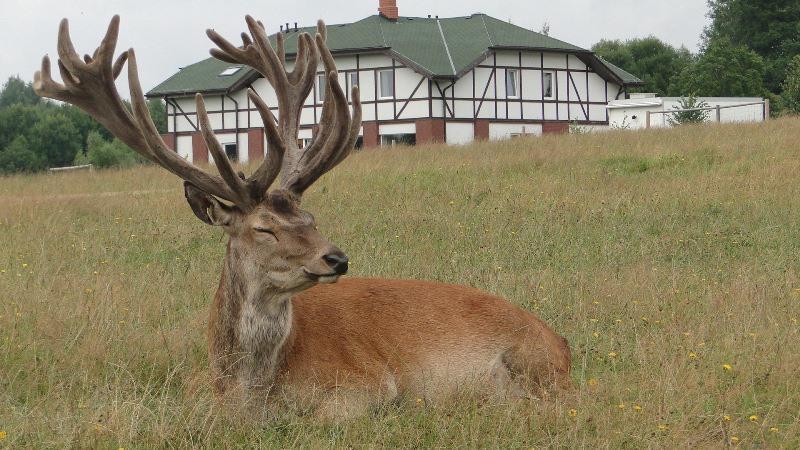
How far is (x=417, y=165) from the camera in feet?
58.9

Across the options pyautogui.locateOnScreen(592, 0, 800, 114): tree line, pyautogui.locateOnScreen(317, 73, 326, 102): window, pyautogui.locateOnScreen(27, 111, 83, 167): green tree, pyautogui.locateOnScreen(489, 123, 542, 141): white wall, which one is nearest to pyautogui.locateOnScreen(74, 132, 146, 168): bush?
pyautogui.locateOnScreen(27, 111, 83, 167): green tree

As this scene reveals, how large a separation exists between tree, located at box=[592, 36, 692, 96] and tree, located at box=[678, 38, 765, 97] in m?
9.30

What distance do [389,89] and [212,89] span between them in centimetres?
737

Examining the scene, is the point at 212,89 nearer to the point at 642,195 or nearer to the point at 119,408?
the point at 642,195

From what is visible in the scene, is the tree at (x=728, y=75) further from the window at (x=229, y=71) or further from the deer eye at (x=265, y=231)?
the deer eye at (x=265, y=231)

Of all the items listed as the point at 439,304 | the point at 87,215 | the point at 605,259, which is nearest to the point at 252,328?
the point at 439,304

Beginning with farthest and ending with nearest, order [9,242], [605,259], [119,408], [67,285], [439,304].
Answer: [9,242], [605,259], [67,285], [439,304], [119,408]

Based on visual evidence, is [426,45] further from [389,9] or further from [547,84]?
[547,84]

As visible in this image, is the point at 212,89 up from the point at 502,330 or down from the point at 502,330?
up

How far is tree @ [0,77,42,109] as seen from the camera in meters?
132

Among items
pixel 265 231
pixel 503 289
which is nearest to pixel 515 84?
pixel 503 289

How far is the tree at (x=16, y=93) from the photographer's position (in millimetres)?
131625

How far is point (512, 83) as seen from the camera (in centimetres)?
4494

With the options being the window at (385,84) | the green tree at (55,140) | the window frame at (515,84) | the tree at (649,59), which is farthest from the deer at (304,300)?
the green tree at (55,140)
